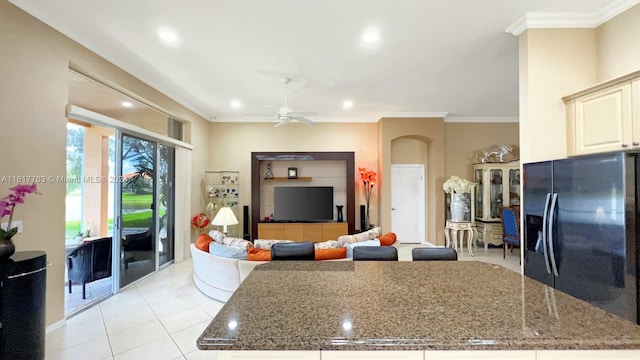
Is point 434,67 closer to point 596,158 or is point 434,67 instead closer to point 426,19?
point 426,19

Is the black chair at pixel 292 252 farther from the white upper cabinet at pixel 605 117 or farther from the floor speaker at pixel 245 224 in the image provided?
the floor speaker at pixel 245 224

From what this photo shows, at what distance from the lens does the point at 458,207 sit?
585cm

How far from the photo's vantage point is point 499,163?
6.01 m

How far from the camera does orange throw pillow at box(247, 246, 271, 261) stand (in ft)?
10.5

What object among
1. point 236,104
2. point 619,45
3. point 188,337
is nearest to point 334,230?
point 236,104

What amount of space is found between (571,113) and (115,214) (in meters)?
5.41

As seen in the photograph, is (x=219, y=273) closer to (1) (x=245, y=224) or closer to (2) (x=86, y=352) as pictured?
(2) (x=86, y=352)

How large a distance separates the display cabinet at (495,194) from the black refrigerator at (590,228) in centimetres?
387

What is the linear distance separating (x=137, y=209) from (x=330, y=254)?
125 inches

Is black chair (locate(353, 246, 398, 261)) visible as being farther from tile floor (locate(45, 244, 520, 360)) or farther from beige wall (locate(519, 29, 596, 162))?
beige wall (locate(519, 29, 596, 162))

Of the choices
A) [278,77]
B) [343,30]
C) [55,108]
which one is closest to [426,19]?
[343,30]

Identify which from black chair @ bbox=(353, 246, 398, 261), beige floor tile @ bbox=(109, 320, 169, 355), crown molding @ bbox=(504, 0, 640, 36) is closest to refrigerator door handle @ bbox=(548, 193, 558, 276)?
black chair @ bbox=(353, 246, 398, 261)

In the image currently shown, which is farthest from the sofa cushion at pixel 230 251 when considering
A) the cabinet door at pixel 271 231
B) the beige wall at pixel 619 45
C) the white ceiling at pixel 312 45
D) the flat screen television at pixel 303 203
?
the beige wall at pixel 619 45

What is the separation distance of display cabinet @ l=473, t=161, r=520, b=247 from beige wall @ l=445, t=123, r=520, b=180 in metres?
0.60
